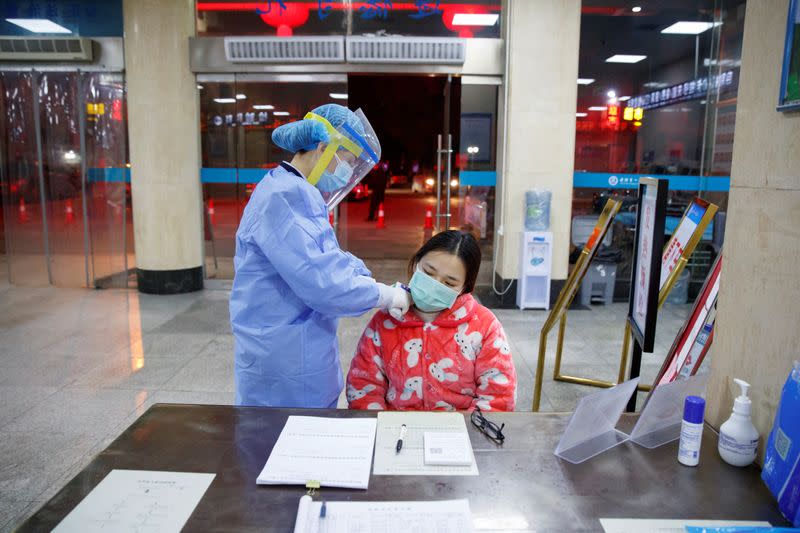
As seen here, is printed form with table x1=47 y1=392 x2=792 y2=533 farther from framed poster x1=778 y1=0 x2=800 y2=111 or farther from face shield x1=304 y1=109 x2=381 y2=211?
face shield x1=304 y1=109 x2=381 y2=211

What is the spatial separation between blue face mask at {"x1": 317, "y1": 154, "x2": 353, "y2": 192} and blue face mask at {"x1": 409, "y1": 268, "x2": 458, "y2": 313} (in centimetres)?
44

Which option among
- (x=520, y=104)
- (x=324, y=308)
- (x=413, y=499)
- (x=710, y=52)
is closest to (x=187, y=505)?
(x=413, y=499)

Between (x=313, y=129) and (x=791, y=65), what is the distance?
1.35m

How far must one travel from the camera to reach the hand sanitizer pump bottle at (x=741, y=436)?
1.33m

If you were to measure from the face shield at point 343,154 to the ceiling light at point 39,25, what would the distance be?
215 inches

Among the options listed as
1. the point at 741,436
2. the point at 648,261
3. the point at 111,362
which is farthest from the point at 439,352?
the point at 111,362

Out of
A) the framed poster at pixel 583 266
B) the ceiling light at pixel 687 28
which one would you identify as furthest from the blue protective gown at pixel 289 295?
the ceiling light at pixel 687 28

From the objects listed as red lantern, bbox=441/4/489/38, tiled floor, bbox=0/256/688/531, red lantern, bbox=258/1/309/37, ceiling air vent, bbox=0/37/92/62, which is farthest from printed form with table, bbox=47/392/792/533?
ceiling air vent, bbox=0/37/92/62

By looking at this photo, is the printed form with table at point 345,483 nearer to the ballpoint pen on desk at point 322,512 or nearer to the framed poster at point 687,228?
the ballpoint pen on desk at point 322,512

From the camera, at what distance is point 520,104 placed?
5613 millimetres

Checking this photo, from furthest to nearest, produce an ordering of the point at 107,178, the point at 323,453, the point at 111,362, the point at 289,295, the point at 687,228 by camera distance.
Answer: the point at 107,178 → the point at 111,362 → the point at 687,228 → the point at 289,295 → the point at 323,453

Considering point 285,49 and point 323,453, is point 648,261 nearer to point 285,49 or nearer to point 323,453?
point 323,453

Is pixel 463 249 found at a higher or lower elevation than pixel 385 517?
higher

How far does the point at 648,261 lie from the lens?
2.05 m
